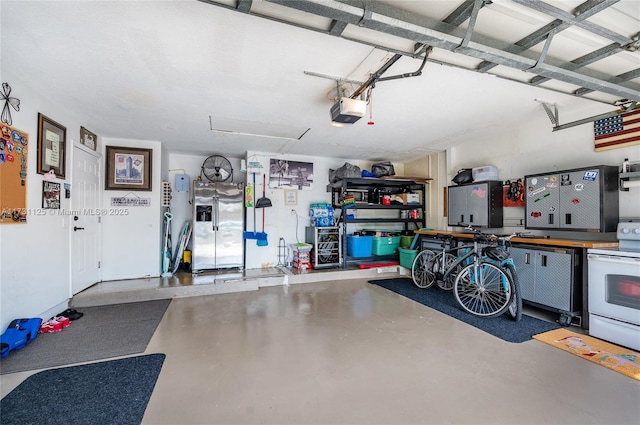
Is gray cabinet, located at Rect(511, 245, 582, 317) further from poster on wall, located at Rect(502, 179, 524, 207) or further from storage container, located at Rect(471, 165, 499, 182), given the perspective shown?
storage container, located at Rect(471, 165, 499, 182)

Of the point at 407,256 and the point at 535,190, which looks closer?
the point at 535,190

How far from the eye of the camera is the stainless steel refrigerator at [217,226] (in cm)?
544

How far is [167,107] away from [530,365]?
4766 mm

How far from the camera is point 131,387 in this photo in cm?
208

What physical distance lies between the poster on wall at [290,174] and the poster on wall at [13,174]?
3.88 meters

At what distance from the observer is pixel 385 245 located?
6145mm

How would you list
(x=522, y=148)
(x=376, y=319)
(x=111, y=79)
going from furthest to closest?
(x=522, y=148)
(x=376, y=319)
(x=111, y=79)

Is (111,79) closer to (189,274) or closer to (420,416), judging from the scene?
(189,274)

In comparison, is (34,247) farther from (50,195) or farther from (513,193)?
(513,193)

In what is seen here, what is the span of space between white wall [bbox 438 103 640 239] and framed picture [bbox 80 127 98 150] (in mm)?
6071

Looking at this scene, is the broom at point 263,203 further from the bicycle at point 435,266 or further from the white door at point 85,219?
the bicycle at point 435,266

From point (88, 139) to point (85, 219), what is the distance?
4.10 ft

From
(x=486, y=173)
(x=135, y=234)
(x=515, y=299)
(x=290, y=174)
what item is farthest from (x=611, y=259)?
(x=135, y=234)

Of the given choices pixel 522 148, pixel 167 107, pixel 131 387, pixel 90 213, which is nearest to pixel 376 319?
pixel 131 387
